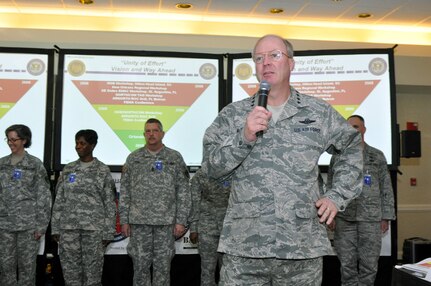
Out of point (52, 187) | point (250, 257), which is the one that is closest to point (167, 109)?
point (52, 187)

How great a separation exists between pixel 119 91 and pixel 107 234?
1558 millimetres

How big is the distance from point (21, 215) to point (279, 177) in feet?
9.82

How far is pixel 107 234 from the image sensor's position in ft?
13.2

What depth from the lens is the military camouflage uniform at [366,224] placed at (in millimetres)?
4359

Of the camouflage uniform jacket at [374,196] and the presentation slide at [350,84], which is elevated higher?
the presentation slide at [350,84]

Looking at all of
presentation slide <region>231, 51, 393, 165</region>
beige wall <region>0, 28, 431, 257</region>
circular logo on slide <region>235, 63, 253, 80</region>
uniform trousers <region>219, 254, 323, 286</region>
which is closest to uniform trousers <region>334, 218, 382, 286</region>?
presentation slide <region>231, 51, 393, 165</region>

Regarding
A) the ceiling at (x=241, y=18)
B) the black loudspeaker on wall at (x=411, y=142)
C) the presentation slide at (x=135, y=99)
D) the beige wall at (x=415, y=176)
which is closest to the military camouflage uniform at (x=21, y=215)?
the presentation slide at (x=135, y=99)

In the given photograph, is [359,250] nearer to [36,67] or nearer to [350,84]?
[350,84]

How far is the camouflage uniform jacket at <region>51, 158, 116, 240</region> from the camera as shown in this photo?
396 centimetres

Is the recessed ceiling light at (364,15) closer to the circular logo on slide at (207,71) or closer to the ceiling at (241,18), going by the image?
the ceiling at (241,18)

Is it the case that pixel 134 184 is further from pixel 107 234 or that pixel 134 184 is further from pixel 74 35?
pixel 74 35

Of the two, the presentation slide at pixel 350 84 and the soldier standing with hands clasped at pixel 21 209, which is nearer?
the soldier standing with hands clasped at pixel 21 209

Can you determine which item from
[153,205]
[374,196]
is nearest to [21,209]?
[153,205]

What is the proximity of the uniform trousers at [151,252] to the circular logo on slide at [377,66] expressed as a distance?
2.57 m
